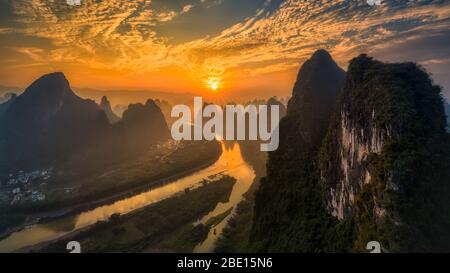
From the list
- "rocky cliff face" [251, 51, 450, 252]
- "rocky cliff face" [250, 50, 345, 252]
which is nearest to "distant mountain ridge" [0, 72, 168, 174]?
"rocky cliff face" [250, 50, 345, 252]

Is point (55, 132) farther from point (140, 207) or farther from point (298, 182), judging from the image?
point (298, 182)

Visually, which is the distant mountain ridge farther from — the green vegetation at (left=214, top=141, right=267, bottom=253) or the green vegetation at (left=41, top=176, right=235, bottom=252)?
the green vegetation at (left=214, top=141, right=267, bottom=253)

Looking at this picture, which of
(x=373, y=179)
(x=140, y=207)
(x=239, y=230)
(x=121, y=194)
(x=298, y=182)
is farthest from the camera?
(x=121, y=194)

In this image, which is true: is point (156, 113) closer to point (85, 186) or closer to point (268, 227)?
point (85, 186)

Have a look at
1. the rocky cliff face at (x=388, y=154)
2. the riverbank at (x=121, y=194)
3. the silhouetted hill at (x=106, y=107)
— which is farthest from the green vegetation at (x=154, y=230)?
the silhouetted hill at (x=106, y=107)

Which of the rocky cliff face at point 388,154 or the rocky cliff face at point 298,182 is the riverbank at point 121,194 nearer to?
the rocky cliff face at point 298,182

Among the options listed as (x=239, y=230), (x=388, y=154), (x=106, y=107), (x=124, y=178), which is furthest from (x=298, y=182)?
(x=106, y=107)

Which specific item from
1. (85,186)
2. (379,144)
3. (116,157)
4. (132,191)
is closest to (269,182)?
(379,144)
